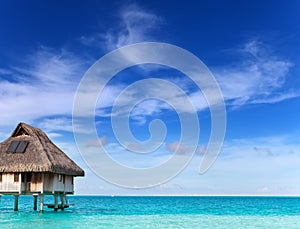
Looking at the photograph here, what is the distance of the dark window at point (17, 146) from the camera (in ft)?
79.1

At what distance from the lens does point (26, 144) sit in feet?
80.5

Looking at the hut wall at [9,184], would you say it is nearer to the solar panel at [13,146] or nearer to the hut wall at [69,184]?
the solar panel at [13,146]

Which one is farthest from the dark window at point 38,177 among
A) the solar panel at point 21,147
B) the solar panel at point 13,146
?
the solar panel at point 13,146

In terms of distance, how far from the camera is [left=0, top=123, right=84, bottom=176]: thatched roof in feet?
75.4

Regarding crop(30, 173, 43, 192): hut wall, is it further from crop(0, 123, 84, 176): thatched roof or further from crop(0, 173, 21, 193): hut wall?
crop(0, 123, 84, 176): thatched roof

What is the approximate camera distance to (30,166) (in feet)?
75.1

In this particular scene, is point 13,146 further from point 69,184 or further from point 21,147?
point 69,184

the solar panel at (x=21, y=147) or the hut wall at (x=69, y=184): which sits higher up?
the solar panel at (x=21, y=147)

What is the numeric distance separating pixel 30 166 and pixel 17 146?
Answer: 2.17 metres

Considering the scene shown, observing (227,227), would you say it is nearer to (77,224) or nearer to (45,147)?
(77,224)

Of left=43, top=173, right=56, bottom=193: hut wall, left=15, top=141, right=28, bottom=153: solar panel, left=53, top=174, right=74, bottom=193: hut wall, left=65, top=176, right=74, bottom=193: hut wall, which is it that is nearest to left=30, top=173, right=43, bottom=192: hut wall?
left=43, top=173, right=56, bottom=193: hut wall

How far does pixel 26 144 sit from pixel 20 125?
1.72m

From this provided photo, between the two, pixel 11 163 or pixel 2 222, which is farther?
pixel 11 163

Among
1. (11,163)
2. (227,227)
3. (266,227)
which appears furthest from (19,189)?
(266,227)
